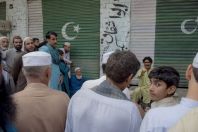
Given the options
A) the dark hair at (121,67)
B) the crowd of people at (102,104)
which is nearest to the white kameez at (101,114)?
the crowd of people at (102,104)

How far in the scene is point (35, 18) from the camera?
10.2 m

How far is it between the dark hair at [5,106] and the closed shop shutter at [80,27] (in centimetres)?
740

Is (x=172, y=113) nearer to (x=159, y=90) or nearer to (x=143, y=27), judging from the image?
(x=159, y=90)

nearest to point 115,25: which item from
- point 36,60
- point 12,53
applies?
point 12,53

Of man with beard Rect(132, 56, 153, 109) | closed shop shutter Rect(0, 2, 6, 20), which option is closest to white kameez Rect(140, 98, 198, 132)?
man with beard Rect(132, 56, 153, 109)

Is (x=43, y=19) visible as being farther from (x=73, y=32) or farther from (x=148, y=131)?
(x=148, y=131)

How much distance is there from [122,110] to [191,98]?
55cm

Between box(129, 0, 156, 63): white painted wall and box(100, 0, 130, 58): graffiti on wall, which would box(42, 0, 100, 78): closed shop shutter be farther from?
box(129, 0, 156, 63): white painted wall

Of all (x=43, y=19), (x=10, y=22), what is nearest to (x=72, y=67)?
(x=43, y=19)

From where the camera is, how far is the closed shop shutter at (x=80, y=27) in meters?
9.18

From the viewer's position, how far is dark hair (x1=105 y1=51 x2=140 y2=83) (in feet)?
7.65

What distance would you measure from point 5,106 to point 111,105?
2.47ft

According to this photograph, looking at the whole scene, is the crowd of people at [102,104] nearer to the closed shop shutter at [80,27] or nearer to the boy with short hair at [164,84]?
the boy with short hair at [164,84]

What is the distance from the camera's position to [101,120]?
7.58 ft
